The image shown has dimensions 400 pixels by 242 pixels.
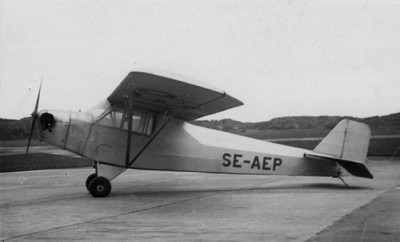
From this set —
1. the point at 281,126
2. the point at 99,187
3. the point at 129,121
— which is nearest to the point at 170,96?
the point at 129,121

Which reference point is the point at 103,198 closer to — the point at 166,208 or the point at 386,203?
the point at 166,208

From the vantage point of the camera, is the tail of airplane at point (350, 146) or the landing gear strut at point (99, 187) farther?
the tail of airplane at point (350, 146)

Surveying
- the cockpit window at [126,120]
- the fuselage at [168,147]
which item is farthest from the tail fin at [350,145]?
the cockpit window at [126,120]

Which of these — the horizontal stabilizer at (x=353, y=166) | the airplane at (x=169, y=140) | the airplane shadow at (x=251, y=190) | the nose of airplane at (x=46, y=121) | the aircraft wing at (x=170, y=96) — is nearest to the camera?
the aircraft wing at (x=170, y=96)

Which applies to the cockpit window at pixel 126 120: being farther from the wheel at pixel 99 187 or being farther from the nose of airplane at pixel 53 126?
the wheel at pixel 99 187

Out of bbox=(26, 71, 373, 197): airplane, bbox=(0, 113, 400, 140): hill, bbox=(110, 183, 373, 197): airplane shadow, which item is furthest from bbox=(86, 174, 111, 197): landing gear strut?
bbox=(0, 113, 400, 140): hill

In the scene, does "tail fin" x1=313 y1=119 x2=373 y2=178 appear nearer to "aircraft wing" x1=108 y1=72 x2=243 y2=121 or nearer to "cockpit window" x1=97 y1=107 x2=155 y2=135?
"aircraft wing" x1=108 y1=72 x2=243 y2=121

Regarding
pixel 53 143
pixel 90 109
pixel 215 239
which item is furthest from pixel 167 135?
pixel 215 239

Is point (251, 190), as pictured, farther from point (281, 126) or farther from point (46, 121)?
point (281, 126)

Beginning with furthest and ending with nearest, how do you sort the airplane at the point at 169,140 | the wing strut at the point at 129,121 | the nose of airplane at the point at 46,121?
the nose of airplane at the point at 46,121 → the airplane at the point at 169,140 → the wing strut at the point at 129,121
